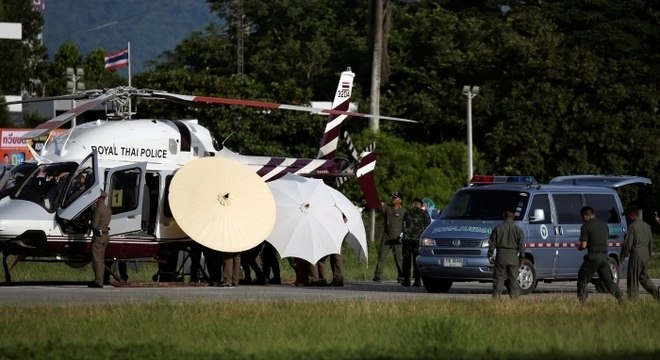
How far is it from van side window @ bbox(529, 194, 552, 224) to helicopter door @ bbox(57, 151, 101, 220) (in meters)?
7.61

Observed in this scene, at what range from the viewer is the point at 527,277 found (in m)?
26.7

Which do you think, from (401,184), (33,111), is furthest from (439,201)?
(33,111)

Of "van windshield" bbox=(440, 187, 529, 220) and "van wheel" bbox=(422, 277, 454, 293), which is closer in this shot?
"van windshield" bbox=(440, 187, 529, 220)

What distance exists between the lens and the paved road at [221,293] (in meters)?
24.2

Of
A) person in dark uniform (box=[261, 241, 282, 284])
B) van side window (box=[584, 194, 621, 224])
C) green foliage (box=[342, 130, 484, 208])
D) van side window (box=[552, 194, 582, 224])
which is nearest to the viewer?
van side window (box=[552, 194, 582, 224])

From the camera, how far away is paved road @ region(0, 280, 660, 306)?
79.4 feet

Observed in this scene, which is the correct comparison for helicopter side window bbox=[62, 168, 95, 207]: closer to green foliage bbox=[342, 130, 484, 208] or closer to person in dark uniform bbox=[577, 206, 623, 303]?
person in dark uniform bbox=[577, 206, 623, 303]

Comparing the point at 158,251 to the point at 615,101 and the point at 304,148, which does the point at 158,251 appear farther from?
the point at 304,148

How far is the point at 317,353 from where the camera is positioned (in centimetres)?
1597

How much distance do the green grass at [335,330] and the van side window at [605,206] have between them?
5.72m

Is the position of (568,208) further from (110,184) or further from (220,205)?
(110,184)

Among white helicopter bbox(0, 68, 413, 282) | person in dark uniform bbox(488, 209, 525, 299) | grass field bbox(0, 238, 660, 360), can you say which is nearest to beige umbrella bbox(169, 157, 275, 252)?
white helicopter bbox(0, 68, 413, 282)

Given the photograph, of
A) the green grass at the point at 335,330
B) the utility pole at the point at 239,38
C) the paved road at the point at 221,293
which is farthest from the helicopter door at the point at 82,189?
the utility pole at the point at 239,38

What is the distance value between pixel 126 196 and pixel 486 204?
21.9 ft
